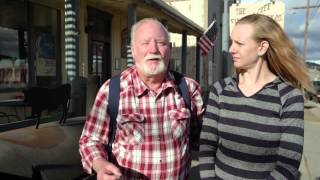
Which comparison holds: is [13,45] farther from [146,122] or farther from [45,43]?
[146,122]

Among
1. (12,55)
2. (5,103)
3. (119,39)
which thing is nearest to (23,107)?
(5,103)

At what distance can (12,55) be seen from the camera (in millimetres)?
8883

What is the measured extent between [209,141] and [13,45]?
24.2 ft

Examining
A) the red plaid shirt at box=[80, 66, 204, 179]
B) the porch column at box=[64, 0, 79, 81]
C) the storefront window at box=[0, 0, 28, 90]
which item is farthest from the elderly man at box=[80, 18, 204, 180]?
the storefront window at box=[0, 0, 28, 90]

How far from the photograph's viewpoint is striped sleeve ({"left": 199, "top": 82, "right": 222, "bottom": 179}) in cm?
229

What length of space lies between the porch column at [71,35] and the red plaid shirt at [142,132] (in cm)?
526

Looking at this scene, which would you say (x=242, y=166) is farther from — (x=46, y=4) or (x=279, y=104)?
(x=46, y=4)

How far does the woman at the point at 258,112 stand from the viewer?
2.11 m

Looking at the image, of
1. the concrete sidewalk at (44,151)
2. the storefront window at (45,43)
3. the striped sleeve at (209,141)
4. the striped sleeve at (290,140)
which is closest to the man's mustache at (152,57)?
the striped sleeve at (209,141)

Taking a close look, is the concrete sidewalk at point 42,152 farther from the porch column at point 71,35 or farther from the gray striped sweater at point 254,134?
the porch column at point 71,35

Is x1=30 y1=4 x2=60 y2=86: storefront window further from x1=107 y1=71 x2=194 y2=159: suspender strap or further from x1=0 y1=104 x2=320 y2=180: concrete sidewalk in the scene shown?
x1=107 y1=71 x2=194 y2=159: suspender strap

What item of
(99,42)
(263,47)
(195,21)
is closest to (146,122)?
(263,47)

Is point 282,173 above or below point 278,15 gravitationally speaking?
below

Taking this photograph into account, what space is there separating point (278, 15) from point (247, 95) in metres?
18.2
